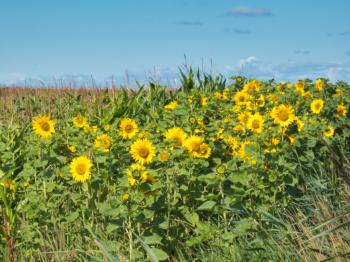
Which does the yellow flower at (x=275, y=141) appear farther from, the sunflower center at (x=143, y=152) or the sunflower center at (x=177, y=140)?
the sunflower center at (x=143, y=152)

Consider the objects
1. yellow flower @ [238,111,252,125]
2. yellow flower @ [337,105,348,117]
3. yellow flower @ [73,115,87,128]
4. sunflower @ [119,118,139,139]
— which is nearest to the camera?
sunflower @ [119,118,139,139]

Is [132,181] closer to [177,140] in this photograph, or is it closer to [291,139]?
[177,140]

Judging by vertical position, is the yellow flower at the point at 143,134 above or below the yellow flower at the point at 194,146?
above

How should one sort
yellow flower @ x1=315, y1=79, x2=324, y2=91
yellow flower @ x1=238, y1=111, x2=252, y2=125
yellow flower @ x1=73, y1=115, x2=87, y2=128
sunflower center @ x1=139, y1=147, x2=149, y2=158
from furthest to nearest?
yellow flower @ x1=315, y1=79, x2=324, y2=91 → yellow flower @ x1=238, y1=111, x2=252, y2=125 → yellow flower @ x1=73, y1=115, x2=87, y2=128 → sunflower center @ x1=139, y1=147, x2=149, y2=158

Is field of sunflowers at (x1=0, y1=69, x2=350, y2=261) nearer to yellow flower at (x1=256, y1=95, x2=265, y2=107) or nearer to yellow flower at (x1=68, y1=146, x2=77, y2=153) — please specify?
yellow flower at (x1=68, y1=146, x2=77, y2=153)

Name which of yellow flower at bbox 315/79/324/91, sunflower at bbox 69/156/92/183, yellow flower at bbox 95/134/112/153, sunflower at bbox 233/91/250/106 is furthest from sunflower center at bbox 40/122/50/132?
yellow flower at bbox 315/79/324/91

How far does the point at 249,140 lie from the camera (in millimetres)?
5215

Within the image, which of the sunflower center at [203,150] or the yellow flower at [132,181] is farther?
the sunflower center at [203,150]

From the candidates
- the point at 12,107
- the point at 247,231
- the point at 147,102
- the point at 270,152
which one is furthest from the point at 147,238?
the point at 12,107

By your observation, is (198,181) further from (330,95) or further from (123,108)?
(330,95)

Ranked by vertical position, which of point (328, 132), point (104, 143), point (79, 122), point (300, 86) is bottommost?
point (328, 132)

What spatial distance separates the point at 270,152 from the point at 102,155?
Result: 1.40 meters

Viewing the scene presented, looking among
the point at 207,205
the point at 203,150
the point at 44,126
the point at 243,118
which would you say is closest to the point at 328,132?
the point at 243,118

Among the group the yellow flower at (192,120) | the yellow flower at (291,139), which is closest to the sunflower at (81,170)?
the yellow flower at (192,120)
